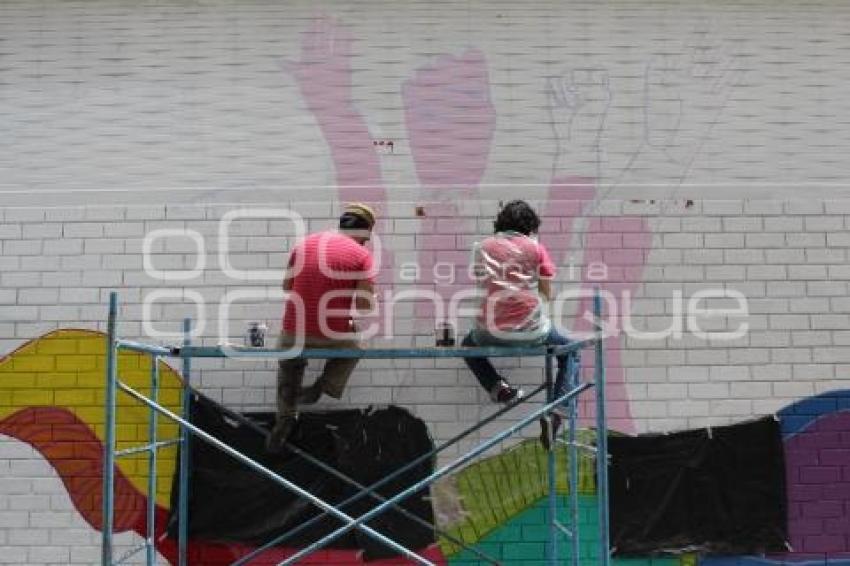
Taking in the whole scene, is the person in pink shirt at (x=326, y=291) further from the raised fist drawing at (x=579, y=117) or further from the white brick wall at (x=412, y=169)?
the raised fist drawing at (x=579, y=117)

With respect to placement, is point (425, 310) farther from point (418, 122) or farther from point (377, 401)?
point (418, 122)

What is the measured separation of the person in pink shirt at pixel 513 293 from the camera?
5023 millimetres

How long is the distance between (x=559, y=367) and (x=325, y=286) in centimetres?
152

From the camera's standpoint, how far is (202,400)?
18.7 ft

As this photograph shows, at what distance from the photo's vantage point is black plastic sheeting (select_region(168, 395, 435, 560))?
18.5 ft

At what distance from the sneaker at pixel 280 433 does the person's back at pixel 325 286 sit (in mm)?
656

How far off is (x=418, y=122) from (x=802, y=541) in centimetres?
380

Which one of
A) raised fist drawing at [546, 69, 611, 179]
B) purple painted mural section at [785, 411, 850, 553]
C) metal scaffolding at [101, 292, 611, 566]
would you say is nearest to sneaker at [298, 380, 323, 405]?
metal scaffolding at [101, 292, 611, 566]

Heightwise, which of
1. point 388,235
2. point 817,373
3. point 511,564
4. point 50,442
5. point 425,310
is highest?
point 388,235

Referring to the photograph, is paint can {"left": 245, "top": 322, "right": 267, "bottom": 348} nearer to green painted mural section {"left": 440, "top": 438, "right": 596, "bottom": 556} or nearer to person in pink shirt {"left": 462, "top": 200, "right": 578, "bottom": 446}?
person in pink shirt {"left": 462, "top": 200, "right": 578, "bottom": 446}

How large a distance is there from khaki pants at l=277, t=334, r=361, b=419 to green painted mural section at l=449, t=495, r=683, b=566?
4.44ft

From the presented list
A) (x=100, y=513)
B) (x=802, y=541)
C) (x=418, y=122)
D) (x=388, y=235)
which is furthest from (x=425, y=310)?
(x=802, y=541)

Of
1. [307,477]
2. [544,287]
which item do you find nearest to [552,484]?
[544,287]

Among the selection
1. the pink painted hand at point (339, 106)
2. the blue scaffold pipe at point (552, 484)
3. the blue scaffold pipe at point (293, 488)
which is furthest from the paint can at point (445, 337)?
the blue scaffold pipe at point (293, 488)
